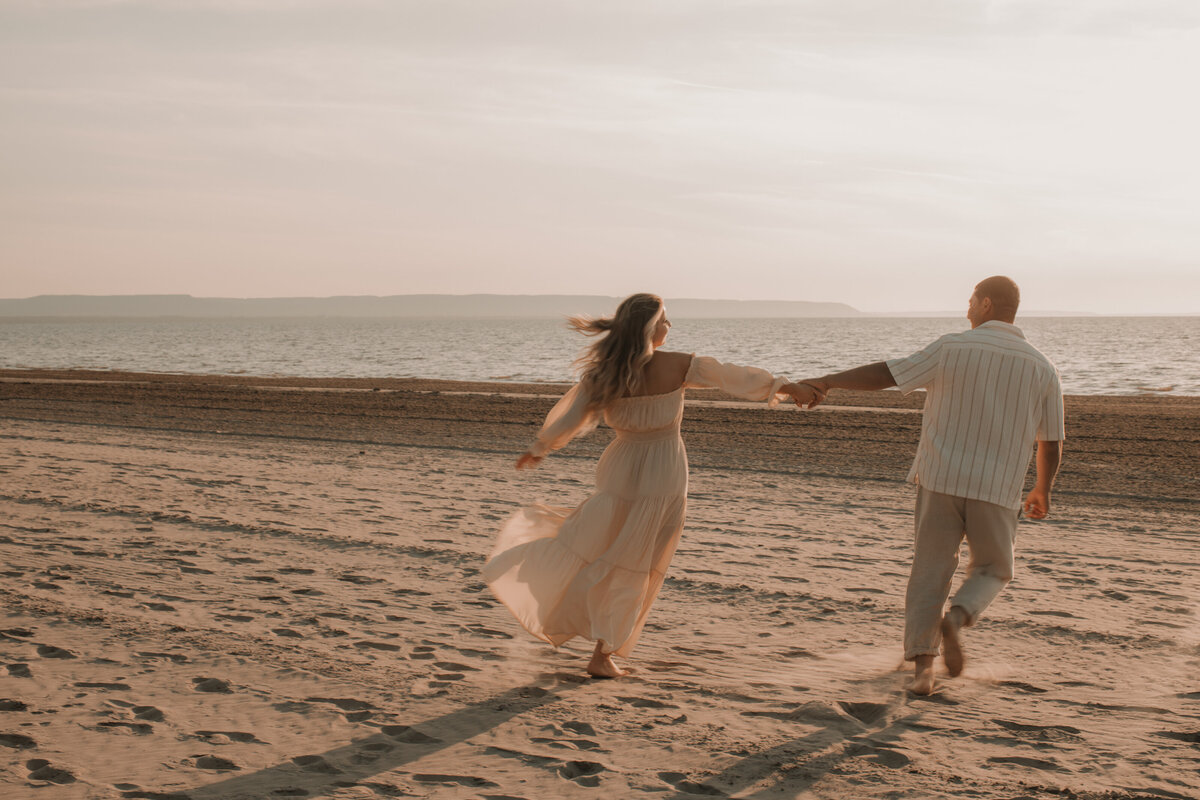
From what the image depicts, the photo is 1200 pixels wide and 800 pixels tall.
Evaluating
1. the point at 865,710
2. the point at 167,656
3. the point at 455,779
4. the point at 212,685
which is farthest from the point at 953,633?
the point at 167,656

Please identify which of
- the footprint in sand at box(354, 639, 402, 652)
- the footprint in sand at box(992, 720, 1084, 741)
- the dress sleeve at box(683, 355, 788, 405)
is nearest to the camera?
the footprint in sand at box(992, 720, 1084, 741)

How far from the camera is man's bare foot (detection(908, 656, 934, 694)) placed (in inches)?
177

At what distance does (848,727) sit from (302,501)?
6334 millimetres

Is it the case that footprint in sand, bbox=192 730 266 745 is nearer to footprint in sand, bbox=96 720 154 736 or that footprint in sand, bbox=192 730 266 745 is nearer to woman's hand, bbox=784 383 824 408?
footprint in sand, bbox=96 720 154 736

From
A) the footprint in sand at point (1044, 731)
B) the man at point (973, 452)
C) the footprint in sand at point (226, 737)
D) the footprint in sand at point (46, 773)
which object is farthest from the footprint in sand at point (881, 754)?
the footprint in sand at point (46, 773)

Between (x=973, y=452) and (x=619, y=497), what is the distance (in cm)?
155

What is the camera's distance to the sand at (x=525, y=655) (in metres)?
3.66

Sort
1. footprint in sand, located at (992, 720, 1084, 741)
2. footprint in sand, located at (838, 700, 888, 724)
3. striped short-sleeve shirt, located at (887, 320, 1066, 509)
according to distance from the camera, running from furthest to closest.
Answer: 1. striped short-sleeve shirt, located at (887, 320, 1066, 509)
2. footprint in sand, located at (838, 700, 888, 724)
3. footprint in sand, located at (992, 720, 1084, 741)

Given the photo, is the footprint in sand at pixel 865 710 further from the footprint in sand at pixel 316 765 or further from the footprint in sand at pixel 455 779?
the footprint in sand at pixel 316 765

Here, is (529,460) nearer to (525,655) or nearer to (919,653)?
(525,655)

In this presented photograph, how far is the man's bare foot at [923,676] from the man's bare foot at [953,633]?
0.31 ft

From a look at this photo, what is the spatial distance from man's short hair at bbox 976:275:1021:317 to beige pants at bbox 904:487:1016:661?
855 mm

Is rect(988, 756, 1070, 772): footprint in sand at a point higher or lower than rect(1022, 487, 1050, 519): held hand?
lower

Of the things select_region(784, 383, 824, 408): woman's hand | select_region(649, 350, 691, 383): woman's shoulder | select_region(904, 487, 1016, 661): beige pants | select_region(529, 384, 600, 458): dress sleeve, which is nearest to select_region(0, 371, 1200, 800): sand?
select_region(904, 487, 1016, 661): beige pants
